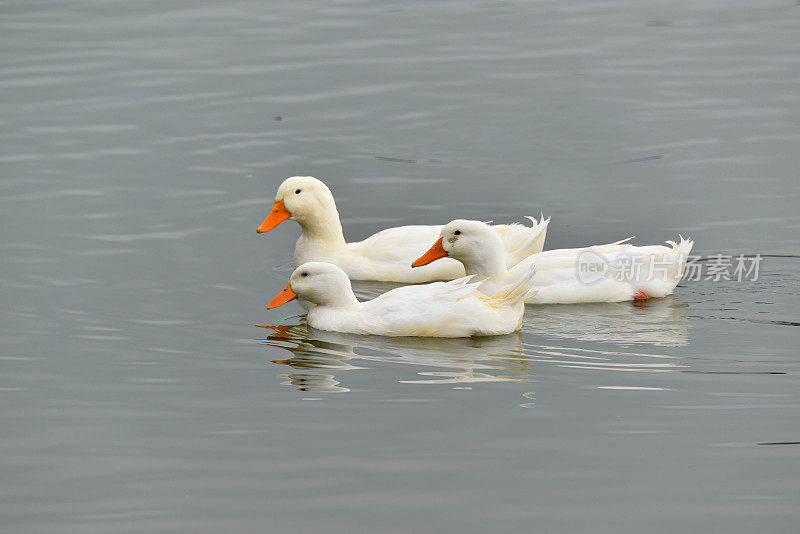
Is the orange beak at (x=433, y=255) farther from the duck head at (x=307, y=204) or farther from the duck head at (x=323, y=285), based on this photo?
the duck head at (x=307, y=204)

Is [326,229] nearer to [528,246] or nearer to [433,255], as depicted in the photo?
[433,255]

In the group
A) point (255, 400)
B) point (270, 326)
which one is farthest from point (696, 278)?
point (255, 400)

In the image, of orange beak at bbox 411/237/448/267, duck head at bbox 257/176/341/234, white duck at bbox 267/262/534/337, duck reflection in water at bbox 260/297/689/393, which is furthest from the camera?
duck head at bbox 257/176/341/234

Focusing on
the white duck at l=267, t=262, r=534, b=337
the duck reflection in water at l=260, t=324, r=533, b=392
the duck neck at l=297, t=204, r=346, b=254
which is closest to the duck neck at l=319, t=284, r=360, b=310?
the white duck at l=267, t=262, r=534, b=337

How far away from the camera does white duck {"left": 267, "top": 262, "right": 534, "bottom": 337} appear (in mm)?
10211

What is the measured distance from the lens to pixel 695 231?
12664 mm

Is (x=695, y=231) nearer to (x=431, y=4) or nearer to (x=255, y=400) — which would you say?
(x=255, y=400)

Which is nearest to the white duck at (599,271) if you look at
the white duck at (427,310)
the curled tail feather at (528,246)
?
the curled tail feather at (528,246)

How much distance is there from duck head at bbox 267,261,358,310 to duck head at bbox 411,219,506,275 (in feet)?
3.01

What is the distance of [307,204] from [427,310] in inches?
97.2

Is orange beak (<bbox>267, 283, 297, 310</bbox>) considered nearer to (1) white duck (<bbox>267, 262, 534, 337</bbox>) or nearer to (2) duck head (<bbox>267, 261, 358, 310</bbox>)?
(2) duck head (<bbox>267, 261, 358, 310</bbox>)

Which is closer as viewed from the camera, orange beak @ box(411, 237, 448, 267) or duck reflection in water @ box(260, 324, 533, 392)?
duck reflection in water @ box(260, 324, 533, 392)

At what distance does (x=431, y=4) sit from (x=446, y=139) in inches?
252

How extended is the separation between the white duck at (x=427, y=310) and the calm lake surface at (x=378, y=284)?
16 centimetres
